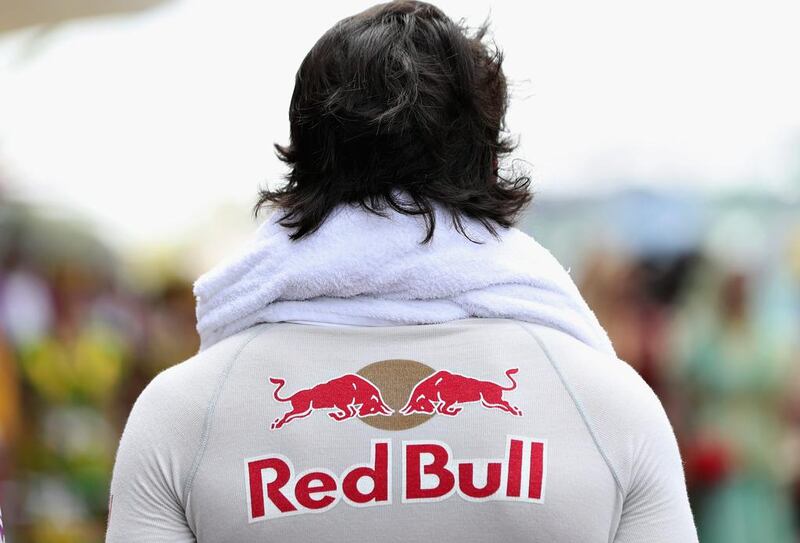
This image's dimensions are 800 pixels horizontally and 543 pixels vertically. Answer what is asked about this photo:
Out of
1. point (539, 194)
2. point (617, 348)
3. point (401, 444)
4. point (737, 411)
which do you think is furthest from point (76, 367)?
point (401, 444)

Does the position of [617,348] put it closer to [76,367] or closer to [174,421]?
[76,367]

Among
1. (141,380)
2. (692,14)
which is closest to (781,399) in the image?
(692,14)

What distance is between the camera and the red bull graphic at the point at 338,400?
1.04 metres

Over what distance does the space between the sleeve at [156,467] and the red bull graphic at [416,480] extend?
0.26ft

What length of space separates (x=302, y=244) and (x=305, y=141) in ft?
0.35

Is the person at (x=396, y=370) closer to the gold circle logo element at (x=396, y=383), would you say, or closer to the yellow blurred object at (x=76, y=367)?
the gold circle logo element at (x=396, y=383)

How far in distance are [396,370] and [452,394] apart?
0.06 m

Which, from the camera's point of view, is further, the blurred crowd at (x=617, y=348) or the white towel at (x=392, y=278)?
the blurred crowd at (x=617, y=348)

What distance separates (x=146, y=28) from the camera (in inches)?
134

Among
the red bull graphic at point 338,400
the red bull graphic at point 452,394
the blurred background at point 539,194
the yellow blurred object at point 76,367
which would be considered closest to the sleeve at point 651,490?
the red bull graphic at point 452,394

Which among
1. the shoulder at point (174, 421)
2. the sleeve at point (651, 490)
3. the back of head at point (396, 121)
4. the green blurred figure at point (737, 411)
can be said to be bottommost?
the green blurred figure at point (737, 411)

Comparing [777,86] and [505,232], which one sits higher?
[777,86]

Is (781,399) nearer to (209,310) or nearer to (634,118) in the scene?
(634,118)

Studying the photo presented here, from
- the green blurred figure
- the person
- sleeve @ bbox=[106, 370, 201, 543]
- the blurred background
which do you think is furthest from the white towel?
the green blurred figure
